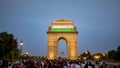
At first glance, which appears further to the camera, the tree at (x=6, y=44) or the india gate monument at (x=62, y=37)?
the india gate monument at (x=62, y=37)

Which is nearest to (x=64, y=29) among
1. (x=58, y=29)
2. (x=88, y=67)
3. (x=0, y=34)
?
(x=58, y=29)

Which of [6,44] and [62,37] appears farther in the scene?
[62,37]

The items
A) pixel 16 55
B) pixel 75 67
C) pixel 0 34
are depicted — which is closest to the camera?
pixel 75 67

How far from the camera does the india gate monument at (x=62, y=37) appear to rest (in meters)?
58.5

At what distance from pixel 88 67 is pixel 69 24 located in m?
44.9

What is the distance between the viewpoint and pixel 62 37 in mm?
60344

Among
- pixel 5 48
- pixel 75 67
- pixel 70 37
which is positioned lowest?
pixel 75 67

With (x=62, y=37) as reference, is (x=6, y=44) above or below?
below

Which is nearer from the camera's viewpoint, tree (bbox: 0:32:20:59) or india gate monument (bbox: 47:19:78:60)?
tree (bbox: 0:32:20:59)

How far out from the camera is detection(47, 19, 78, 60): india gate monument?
58531 mm

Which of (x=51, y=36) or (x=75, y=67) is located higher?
→ (x=51, y=36)

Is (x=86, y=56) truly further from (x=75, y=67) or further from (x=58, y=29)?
(x=75, y=67)

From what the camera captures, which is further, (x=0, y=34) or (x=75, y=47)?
(x=75, y=47)

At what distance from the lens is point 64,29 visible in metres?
60.2
